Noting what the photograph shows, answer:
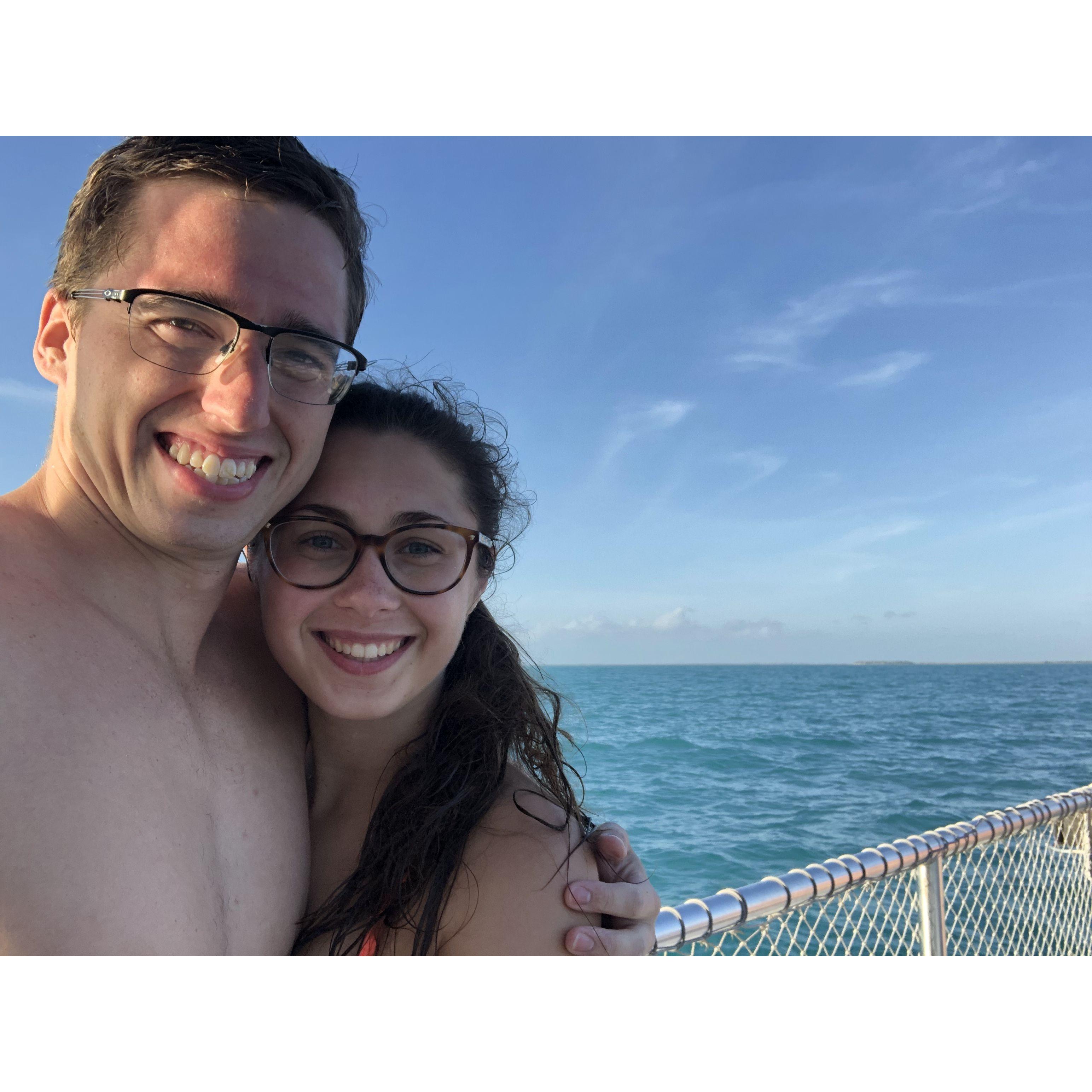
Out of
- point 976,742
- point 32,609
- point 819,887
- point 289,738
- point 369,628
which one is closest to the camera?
point 32,609

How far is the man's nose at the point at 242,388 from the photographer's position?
1.24 m

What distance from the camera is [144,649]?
127 centimetres

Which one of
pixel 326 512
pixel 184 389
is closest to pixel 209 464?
pixel 184 389

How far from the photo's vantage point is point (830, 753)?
2894 centimetres

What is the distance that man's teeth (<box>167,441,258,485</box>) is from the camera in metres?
1.25

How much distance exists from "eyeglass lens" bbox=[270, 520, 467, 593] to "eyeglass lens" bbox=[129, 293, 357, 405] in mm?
269

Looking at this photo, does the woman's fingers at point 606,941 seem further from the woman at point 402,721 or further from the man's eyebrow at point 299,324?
the man's eyebrow at point 299,324

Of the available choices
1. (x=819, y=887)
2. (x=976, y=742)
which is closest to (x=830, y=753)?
(x=976, y=742)

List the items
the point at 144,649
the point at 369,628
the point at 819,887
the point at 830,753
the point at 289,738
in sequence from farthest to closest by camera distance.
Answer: the point at 830,753
the point at 819,887
the point at 289,738
the point at 369,628
the point at 144,649
